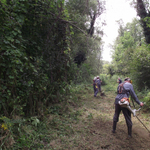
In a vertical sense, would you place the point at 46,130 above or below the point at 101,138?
above

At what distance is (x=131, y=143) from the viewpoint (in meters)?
4.05

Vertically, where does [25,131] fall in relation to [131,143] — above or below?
above

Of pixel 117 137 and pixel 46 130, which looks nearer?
pixel 46 130

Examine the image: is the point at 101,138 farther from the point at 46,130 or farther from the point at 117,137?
the point at 46,130

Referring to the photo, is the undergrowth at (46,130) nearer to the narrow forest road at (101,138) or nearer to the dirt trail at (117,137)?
the narrow forest road at (101,138)

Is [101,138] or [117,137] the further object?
[117,137]

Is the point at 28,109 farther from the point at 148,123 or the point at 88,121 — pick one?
the point at 148,123

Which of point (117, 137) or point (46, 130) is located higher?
point (46, 130)

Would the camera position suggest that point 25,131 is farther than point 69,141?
No

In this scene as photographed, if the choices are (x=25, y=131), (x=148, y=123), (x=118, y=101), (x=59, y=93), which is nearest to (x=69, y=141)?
(x=25, y=131)

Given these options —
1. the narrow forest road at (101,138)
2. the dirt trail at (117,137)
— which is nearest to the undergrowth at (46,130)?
the narrow forest road at (101,138)

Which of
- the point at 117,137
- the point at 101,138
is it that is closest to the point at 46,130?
the point at 101,138

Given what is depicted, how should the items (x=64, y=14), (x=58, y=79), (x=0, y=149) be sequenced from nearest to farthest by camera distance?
(x=0, y=149)
(x=64, y=14)
(x=58, y=79)

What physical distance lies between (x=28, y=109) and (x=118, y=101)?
3.15 metres
